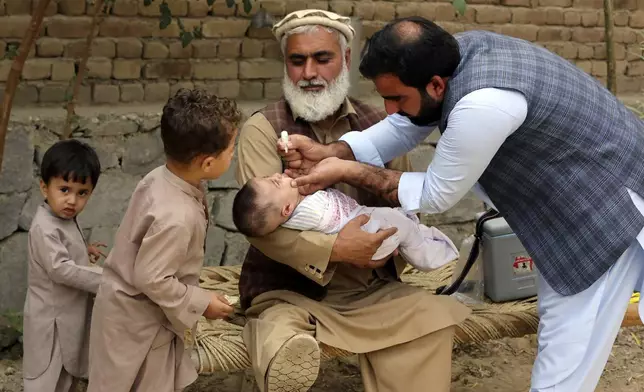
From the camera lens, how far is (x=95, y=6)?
479cm

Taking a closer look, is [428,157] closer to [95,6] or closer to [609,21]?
[609,21]

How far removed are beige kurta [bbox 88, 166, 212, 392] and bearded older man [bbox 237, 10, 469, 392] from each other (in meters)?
0.39

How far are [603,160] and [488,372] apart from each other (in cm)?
217

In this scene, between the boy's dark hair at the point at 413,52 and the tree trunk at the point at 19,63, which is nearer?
the boy's dark hair at the point at 413,52

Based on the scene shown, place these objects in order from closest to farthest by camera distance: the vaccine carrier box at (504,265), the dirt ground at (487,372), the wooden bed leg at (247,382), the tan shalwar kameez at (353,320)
Result: 1. the tan shalwar kameez at (353,320)
2. the vaccine carrier box at (504,265)
3. the wooden bed leg at (247,382)
4. the dirt ground at (487,372)

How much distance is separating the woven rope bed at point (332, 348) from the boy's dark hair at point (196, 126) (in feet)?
2.94

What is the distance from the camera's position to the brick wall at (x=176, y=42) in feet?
16.1

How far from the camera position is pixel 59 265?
11.6ft

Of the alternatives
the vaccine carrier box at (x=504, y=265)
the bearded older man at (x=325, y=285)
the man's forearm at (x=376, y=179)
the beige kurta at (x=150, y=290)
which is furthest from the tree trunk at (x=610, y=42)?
the beige kurta at (x=150, y=290)

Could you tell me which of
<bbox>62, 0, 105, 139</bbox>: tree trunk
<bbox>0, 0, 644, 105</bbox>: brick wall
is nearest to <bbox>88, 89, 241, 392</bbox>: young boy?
<bbox>62, 0, 105, 139</bbox>: tree trunk

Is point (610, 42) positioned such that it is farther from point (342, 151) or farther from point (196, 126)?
point (196, 126)

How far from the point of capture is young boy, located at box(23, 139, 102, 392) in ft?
11.7

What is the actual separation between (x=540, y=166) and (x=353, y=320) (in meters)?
1.02

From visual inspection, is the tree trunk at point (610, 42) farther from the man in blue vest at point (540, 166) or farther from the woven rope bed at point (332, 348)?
the man in blue vest at point (540, 166)
